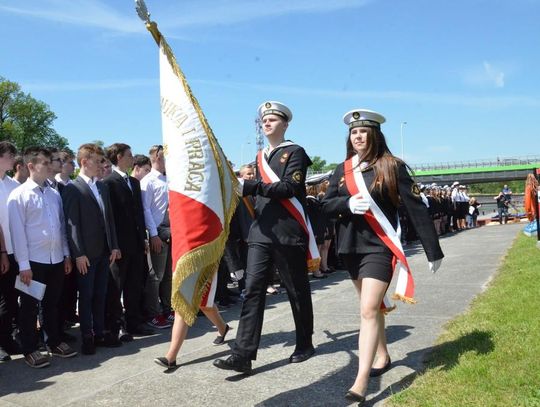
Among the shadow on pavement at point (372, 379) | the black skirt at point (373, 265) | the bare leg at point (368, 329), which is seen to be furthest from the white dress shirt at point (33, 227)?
the bare leg at point (368, 329)

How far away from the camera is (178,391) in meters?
4.29

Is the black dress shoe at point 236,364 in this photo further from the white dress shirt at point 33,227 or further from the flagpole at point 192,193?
the white dress shirt at point 33,227

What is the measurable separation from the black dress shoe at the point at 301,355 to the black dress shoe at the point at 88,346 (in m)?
2.18

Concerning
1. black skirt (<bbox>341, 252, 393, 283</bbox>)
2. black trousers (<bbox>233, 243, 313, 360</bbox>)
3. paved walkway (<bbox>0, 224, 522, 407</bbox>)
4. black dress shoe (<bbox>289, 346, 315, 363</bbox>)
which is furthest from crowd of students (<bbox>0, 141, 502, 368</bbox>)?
black skirt (<bbox>341, 252, 393, 283</bbox>)

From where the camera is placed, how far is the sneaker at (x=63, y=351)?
5.58 meters

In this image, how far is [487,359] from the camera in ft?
14.5

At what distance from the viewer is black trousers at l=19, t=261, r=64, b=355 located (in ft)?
17.6

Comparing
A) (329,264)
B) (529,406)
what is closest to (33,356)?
(529,406)

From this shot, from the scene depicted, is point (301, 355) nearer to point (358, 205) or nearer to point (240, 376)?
point (240, 376)

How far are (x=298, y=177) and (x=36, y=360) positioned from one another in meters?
3.12

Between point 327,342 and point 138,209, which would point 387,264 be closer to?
point 327,342

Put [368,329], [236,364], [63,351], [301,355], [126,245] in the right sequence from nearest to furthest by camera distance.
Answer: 1. [368,329]
2. [236,364]
3. [301,355]
4. [63,351]
5. [126,245]

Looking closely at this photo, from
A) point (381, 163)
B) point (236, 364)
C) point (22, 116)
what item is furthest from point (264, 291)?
point (22, 116)

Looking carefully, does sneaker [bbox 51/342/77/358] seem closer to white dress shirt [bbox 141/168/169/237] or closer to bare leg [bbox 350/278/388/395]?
white dress shirt [bbox 141/168/169/237]
